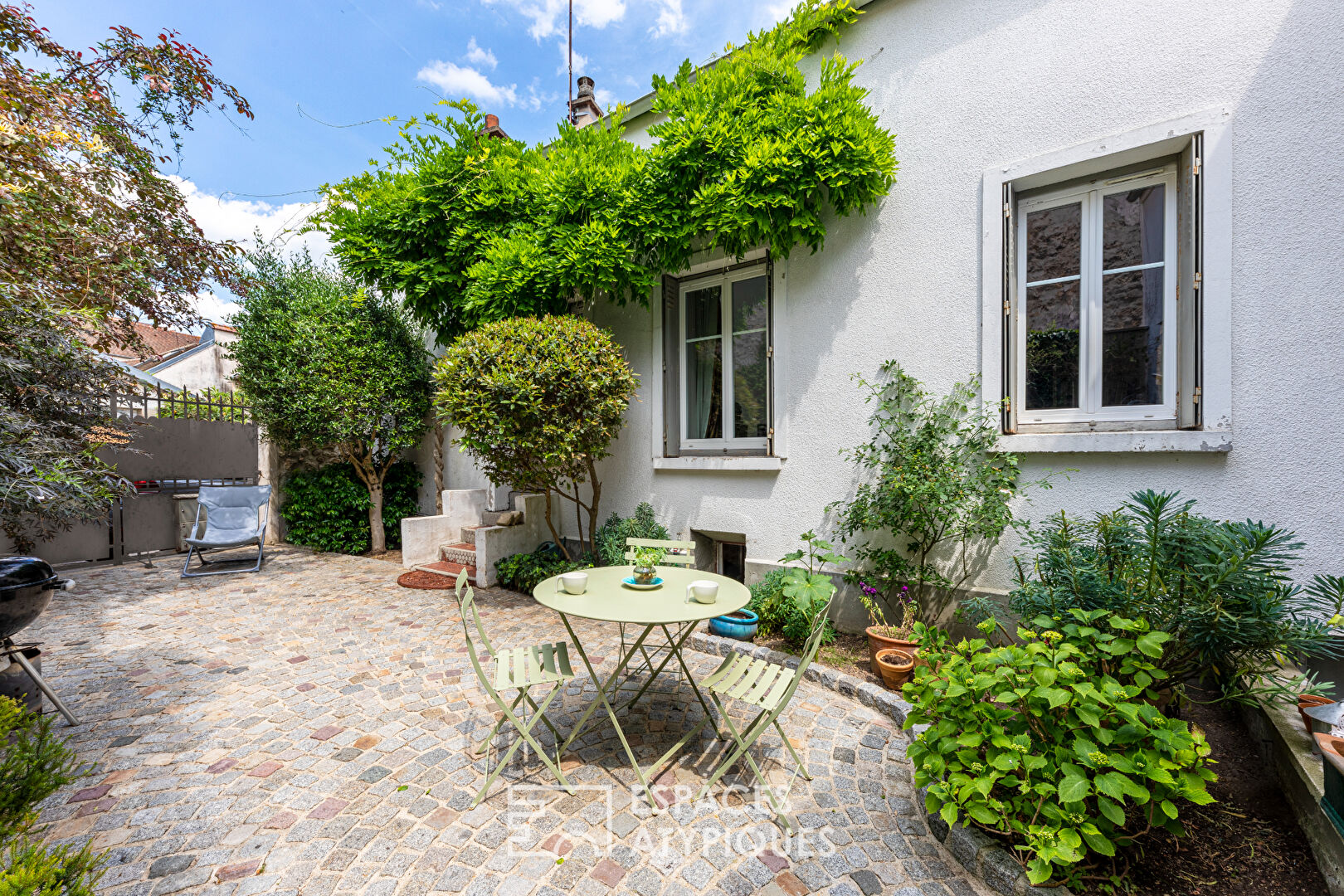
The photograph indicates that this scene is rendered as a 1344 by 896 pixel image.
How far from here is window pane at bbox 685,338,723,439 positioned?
570 centimetres

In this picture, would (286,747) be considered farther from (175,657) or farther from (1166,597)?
(1166,597)

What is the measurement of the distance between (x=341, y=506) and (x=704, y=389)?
263 inches

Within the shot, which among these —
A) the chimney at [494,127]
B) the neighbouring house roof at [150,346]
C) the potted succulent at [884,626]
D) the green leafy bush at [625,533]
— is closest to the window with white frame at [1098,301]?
the potted succulent at [884,626]

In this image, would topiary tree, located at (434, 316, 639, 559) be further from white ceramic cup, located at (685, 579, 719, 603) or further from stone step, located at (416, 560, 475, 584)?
white ceramic cup, located at (685, 579, 719, 603)

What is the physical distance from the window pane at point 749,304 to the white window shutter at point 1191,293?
3103 millimetres

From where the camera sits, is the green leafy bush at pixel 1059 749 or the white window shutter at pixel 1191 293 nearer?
the green leafy bush at pixel 1059 749

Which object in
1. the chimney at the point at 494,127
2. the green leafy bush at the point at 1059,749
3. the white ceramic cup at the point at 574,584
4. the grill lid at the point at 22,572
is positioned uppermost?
the chimney at the point at 494,127

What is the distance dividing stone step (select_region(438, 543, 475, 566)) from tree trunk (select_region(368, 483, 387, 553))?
1.74m

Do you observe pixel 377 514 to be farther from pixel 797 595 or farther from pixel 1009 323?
pixel 1009 323

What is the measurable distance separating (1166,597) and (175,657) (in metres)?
6.81

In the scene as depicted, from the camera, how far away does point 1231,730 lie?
2893 millimetres

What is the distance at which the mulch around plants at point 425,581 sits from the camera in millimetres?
6328

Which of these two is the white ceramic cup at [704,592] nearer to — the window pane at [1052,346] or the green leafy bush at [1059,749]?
the green leafy bush at [1059,749]

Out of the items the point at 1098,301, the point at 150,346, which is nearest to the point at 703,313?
the point at 1098,301
